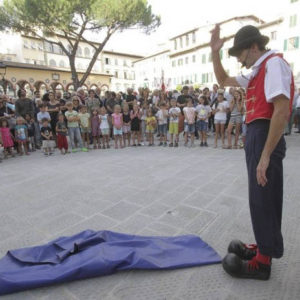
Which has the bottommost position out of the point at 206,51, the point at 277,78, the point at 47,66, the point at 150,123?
the point at 150,123

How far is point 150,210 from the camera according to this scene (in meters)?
2.93

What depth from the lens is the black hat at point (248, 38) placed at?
154 cm

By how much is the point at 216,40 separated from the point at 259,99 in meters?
0.65

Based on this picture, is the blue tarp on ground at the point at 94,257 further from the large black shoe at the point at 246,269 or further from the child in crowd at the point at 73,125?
the child in crowd at the point at 73,125

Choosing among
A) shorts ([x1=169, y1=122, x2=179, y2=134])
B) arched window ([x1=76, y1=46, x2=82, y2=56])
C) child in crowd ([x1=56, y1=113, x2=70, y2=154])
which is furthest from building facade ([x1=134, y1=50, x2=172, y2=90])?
child in crowd ([x1=56, y1=113, x2=70, y2=154])

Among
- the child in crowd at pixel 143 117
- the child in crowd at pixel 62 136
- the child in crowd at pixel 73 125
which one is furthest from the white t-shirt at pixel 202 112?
the child in crowd at pixel 62 136

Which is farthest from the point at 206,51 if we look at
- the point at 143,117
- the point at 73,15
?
the point at 143,117

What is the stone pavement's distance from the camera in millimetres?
1691

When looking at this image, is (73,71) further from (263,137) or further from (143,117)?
(263,137)

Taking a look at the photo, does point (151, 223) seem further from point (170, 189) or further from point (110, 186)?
point (110, 186)

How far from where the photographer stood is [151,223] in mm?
2619

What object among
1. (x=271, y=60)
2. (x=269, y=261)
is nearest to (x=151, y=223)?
(x=269, y=261)

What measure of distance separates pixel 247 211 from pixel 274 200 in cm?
122

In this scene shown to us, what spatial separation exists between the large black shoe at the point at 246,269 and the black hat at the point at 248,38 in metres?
1.49
